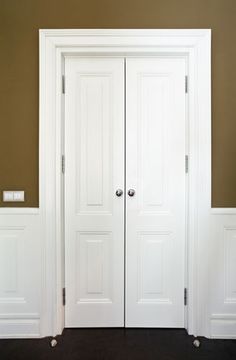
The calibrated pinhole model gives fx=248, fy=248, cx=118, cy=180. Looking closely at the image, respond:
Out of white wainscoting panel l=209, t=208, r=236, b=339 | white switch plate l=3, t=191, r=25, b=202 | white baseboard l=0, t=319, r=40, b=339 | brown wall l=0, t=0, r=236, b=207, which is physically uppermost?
brown wall l=0, t=0, r=236, b=207

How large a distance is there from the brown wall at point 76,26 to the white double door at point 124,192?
254mm

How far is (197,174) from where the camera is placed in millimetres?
1927

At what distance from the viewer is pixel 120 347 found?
6.00 feet

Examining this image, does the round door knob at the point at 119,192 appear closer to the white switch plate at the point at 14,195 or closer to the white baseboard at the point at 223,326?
the white switch plate at the point at 14,195

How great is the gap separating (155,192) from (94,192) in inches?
19.6

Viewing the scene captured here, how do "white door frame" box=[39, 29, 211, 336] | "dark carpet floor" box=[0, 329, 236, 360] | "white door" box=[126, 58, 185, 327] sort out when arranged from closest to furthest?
"dark carpet floor" box=[0, 329, 236, 360]
"white door frame" box=[39, 29, 211, 336]
"white door" box=[126, 58, 185, 327]

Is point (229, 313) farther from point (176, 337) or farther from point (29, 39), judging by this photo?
point (29, 39)

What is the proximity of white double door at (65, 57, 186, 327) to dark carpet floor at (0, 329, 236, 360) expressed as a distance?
80mm

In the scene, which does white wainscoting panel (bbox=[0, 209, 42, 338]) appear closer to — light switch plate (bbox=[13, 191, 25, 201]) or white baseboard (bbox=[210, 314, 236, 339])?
light switch plate (bbox=[13, 191, 25, 201])

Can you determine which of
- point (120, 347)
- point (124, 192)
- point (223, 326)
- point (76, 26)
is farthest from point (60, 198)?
point (223, 326)

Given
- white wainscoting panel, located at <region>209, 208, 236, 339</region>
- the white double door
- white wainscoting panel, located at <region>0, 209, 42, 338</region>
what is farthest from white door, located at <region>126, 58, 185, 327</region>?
white wainscoting panel, located at <region>0, 209, 42, 338</region>

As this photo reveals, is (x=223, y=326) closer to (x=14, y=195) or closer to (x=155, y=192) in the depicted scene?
(x=155, y=192)

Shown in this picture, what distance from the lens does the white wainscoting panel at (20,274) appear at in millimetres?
1953

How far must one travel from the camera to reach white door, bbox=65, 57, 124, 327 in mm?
1999
